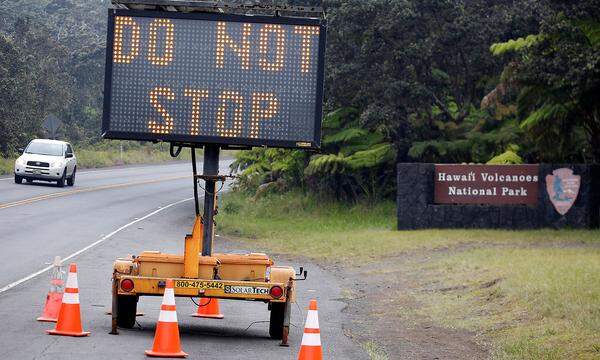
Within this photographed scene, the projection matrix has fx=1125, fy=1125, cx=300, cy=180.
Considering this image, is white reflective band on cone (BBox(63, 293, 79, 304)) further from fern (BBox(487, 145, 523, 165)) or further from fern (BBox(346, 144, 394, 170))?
fern (BBox(346, 144, 394, 170))

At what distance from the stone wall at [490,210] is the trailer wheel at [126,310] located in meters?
17.2

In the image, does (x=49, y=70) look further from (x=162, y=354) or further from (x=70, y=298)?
(x=162, y=354)

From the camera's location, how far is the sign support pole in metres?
13.4

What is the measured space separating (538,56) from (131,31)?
16886 millimetres

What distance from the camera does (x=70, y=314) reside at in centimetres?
1202

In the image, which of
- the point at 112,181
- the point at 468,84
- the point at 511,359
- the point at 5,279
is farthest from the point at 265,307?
the point at 112,181

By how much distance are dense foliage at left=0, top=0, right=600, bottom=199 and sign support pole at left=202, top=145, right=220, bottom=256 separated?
593 inches

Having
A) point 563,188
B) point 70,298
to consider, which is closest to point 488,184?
point 563,188

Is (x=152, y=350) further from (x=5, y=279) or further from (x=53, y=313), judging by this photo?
(x=5, y=279)

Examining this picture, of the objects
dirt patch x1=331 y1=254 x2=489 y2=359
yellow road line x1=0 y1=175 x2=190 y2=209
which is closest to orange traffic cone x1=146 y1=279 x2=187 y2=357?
dirt patch x1=331 y1=254 x2=489 y2=359

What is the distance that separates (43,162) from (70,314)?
33.1 metres

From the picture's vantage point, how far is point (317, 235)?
101 ft

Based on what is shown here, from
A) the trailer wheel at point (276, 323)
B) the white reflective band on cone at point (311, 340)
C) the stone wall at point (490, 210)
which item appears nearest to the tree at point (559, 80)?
the stone wall at point (490, 210)

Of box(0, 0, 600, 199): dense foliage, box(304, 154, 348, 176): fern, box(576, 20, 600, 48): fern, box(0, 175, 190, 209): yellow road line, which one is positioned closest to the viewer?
box(576, 20, 600, 48): fern
